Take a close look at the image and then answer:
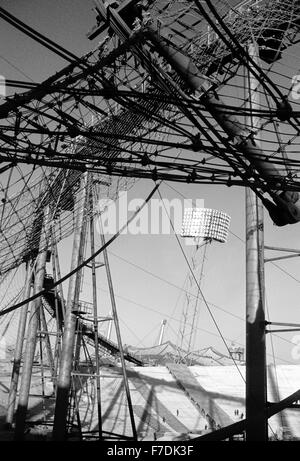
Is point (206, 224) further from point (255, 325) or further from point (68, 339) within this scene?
point (255, 325)

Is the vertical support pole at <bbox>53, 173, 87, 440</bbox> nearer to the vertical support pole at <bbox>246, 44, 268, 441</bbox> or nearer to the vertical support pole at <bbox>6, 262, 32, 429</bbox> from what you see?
the vertical support pole at <bbox>246, 44, 268, 441</bbox>

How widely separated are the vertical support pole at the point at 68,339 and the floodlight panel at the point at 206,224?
41897 mm

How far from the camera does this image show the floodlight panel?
54188mm

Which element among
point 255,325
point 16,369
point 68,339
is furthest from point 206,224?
point 255,325

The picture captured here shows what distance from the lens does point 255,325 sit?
7.06 metres

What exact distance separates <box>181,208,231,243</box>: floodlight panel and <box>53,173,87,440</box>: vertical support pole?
41897 mm

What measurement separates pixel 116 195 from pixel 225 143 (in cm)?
697

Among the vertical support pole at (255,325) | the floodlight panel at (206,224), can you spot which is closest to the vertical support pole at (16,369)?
the vertical support pole at (255,325)

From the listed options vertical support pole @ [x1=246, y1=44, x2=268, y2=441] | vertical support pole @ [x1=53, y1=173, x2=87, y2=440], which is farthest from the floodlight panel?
vertical support pole @ [x1=246, y1=44, x2=268, y2=441]

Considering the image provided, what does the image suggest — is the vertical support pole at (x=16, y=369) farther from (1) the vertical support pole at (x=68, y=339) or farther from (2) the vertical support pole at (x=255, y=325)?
(2) the vertical support pole at (x=255, y=325)

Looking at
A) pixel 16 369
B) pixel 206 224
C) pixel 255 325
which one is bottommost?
pixel 16 369

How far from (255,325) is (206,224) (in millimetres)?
47976

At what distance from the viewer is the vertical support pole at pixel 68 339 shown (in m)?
10.9
